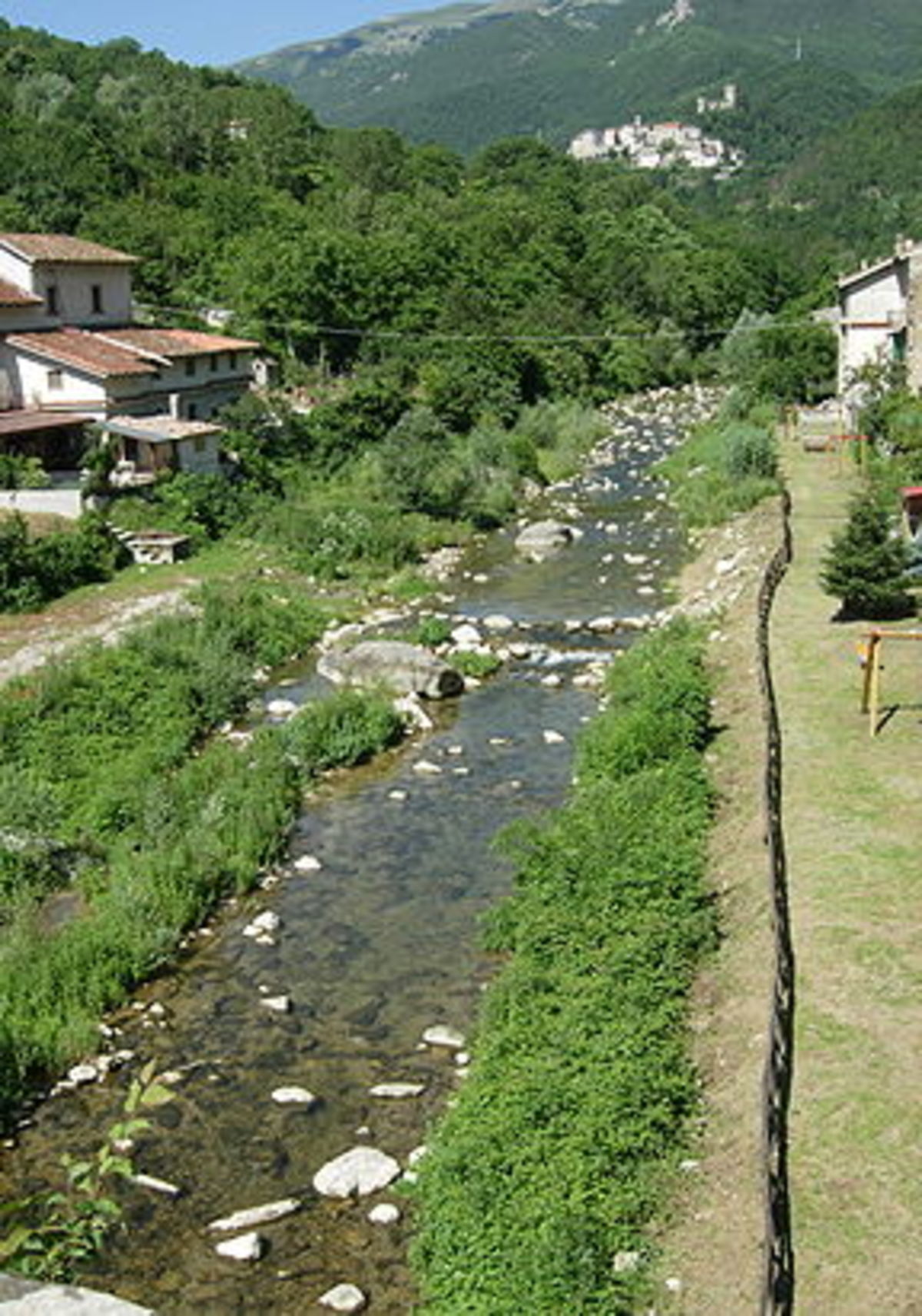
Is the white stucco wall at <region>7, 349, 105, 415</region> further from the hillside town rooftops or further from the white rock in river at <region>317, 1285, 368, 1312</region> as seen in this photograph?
the white rock in river at <region>317, 1285, 368, 1312</region>

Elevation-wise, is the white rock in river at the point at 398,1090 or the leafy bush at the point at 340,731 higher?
the leafy bush at the point at 340,731

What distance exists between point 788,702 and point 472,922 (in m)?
7.68

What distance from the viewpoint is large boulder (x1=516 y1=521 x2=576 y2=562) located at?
124 feet

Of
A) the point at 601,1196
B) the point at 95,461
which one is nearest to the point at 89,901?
the point at 601,1196

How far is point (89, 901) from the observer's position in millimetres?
16781

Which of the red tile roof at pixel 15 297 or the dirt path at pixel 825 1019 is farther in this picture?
the red tile roof at pixel 15 297

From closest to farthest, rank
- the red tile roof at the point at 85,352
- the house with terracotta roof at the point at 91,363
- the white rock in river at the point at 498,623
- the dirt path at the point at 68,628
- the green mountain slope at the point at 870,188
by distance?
1. the dirt path at the point at 68,628
2. the white rock in river at the point at 498,623
3. the house with terracotta roof at the point at 91,363
4. the red tile roof at the point at 85,352
5. the green mountain slope at the point at 870,188

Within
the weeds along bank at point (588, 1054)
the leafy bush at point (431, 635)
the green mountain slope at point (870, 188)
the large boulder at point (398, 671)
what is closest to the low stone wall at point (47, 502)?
the leafy bush at point (431, 635)

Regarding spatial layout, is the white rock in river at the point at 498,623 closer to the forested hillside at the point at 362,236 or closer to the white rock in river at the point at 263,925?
the white rock in river at the point at 263,925

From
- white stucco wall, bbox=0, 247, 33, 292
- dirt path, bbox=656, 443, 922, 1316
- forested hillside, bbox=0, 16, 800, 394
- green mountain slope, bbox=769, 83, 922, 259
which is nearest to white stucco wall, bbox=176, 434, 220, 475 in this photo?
white stucco wall, bbox=0, 247, 33, 292

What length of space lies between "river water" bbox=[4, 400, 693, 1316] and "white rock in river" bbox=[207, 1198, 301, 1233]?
3.3 inches

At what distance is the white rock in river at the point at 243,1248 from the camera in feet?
35.1

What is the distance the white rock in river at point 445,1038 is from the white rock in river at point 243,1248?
3285 millimetres

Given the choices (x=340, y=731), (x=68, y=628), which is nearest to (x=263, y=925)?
(x=340, y=731)
